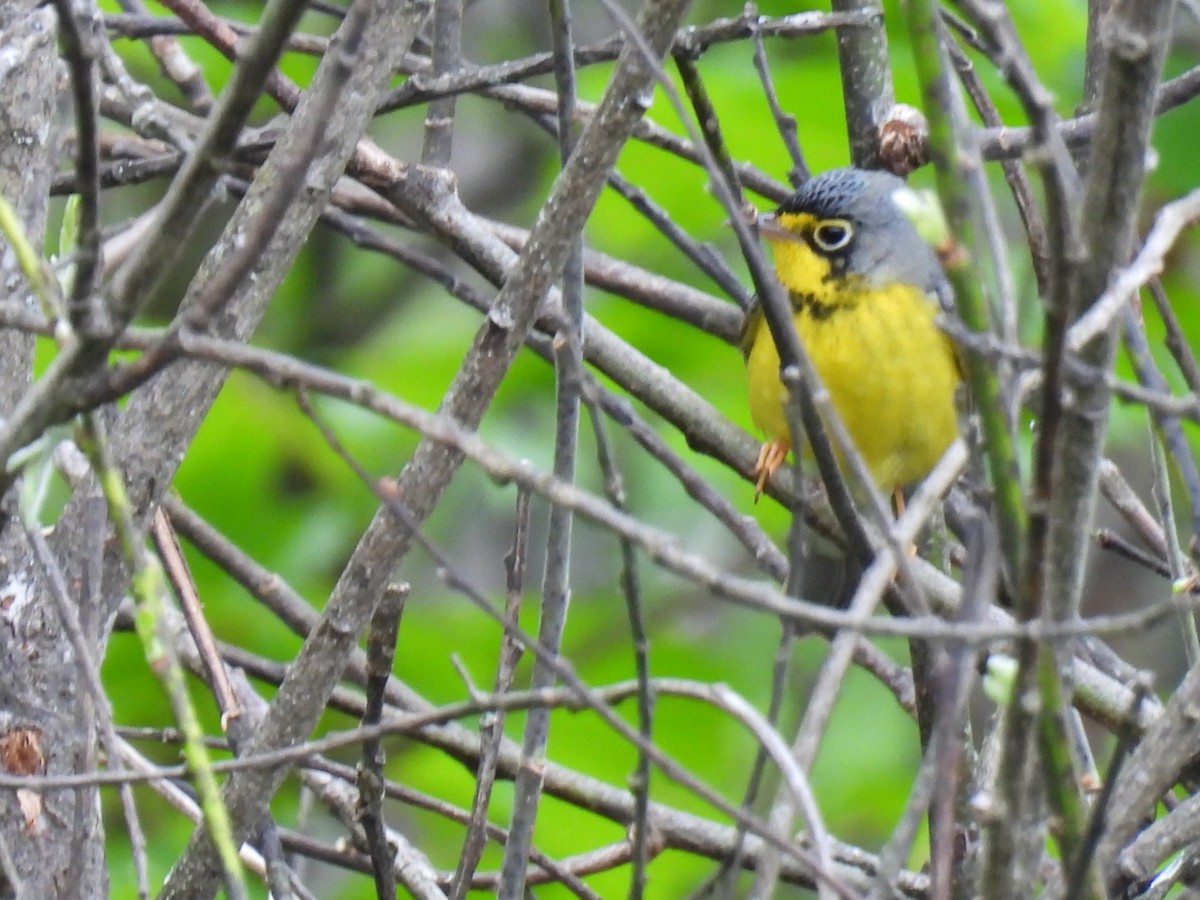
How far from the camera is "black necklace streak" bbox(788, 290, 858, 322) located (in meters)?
4.84

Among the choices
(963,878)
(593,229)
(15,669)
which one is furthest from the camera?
(593,229)

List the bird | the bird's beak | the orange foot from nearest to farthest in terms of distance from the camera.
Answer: the orange foot < the bird < the bird's beak

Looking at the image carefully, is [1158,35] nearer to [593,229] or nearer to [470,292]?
[470,292]

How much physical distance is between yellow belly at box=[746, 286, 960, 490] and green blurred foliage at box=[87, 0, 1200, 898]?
25.2 inches

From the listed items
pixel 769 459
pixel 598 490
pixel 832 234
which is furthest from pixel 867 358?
pixel 598 490

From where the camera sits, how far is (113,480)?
1679 millimetres

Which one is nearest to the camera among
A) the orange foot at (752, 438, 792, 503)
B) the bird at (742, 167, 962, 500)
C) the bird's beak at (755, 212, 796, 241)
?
the orange foot at (752, 438, 792, 503)

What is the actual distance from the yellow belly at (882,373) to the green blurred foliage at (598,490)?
64cm

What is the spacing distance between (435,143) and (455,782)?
1849mm

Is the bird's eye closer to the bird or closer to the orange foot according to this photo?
the bird

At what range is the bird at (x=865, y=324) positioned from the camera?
4688 mm

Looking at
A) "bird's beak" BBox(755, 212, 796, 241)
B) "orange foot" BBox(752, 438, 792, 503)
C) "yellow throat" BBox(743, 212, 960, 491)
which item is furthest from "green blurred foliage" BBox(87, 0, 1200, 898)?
"orange foot" BBox(752, 438, 792, 503)

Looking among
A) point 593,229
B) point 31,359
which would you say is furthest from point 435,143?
point 593,229

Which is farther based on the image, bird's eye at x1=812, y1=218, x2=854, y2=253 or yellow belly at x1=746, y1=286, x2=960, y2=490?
bird's eye at x1=812, y1=218, x2=854, y2=253
